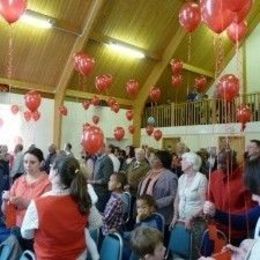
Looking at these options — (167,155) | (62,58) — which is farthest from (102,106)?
(167,155)

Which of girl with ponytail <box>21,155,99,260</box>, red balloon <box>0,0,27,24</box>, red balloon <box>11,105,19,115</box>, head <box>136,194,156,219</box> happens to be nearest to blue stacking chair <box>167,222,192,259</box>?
head <box>136,194,156,219</box>

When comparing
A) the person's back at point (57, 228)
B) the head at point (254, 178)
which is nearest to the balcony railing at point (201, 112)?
the person's back at point (57, 228)

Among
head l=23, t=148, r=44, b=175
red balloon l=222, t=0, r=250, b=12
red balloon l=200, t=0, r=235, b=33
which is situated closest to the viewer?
head l=23, t=148, r=44, b=175

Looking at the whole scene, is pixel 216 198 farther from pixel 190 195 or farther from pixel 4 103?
pixel 4 103

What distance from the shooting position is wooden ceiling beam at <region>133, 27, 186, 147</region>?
1495 centimetres

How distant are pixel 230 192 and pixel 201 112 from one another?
11.8 meters

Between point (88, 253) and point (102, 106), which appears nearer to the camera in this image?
point (88, 253)

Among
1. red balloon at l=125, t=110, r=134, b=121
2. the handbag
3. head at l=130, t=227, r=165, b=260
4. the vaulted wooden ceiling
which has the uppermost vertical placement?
the vaulted wooden ceiling

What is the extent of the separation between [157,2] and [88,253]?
11.4 m

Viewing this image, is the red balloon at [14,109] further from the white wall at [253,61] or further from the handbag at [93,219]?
the handbag at [93,219]

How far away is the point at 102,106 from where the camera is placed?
1605 cm

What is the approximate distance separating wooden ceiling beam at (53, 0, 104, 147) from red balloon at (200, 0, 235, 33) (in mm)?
7829

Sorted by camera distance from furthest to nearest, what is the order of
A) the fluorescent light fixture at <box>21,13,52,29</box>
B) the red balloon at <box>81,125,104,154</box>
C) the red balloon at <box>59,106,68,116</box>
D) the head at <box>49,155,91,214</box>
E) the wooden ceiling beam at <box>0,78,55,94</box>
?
1. the red balloon at <box>59,106,68,116</box>
2. the wooden ceiling beam at <box>0,78,55,94</box>
3. the fluorescent light fixture at <box>21,13,52,29</box>
4. the red balloon at <box>81,125,104,154</box>
5. the head at <box>49,155,91,214</box>

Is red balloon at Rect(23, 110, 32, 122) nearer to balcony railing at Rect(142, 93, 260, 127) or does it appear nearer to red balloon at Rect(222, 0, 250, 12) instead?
balcony railing at Rect(142, 93, 260, 127)
